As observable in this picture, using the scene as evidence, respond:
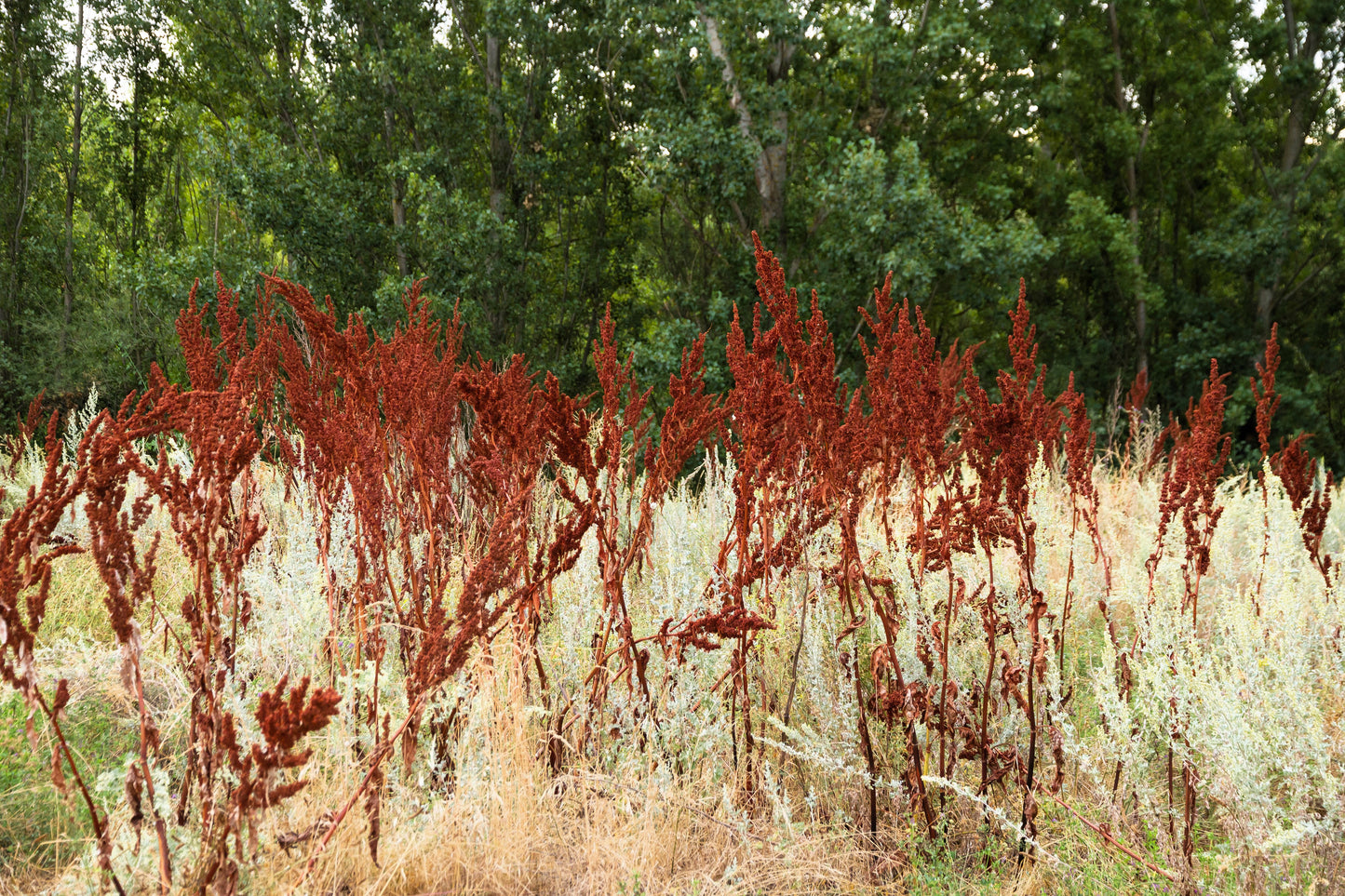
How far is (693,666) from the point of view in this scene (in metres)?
2.56

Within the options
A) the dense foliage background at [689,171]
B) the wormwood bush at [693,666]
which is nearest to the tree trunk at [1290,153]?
the dense foliage background at [689,171]

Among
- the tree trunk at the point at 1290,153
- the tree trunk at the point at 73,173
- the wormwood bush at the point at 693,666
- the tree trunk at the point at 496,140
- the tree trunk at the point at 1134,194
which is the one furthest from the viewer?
the tree trunk at the point at 73,173

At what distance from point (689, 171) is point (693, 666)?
386 inches

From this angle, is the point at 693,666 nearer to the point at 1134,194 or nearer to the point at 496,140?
the point at 496,140

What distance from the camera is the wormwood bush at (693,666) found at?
1.70 m

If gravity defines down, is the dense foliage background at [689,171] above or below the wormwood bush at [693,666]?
above

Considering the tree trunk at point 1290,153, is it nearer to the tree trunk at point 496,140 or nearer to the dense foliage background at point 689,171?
the dense foliage background at point 689,171

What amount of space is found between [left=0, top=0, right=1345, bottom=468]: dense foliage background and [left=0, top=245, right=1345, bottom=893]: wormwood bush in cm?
722

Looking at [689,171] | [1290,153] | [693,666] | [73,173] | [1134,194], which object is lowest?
[693,666]

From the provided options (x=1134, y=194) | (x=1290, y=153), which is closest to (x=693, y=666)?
(x=1134, y=194)

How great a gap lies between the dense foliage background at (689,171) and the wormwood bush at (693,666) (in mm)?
7221

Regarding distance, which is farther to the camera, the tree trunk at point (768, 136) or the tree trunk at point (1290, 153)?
the tree trunk at point (1290, 153)

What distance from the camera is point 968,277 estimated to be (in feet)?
44.8

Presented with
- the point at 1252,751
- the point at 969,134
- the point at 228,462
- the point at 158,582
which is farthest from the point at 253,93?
the point at 1252,751
